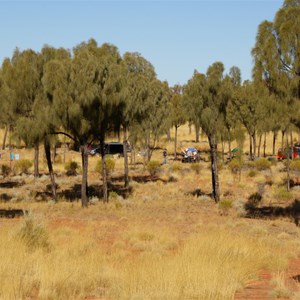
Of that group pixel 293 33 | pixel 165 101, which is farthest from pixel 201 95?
pixel 165 101

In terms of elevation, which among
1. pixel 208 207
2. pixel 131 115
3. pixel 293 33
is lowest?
pixel 208 207

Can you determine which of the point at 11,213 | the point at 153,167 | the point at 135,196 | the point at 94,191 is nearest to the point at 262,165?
the point at 153,167

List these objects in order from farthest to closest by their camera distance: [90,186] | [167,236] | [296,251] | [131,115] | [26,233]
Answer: [90,186]
[131,115]
[167,236]
[296,251]
[26,233]

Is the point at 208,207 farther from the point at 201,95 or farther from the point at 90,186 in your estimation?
the point at 90,186

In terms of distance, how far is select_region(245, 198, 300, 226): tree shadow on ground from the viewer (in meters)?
21.9

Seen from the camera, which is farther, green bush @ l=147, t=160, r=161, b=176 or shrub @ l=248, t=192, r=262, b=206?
green bush @ l=147, t=160, r=161, b=176

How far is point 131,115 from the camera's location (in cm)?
3094

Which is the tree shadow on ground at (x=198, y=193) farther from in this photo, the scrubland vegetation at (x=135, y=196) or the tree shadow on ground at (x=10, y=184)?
the tree shadow on ground at (x=10, y=184)

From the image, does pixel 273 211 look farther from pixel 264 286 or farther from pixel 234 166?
pixel 234 166

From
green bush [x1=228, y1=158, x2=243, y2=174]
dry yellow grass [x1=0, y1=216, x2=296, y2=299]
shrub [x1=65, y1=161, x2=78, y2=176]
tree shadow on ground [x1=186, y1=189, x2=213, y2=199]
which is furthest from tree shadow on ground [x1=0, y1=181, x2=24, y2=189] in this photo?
dry yellow grass [x1=0, y1=216, x2=296, y2=299]

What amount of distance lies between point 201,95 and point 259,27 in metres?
6.64

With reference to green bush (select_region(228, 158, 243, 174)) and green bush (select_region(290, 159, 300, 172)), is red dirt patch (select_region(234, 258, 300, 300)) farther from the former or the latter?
green bush (select_region(290, 159, 300, 172))

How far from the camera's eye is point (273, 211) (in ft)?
78.2

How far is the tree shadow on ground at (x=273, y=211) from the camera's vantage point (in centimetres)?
2188
